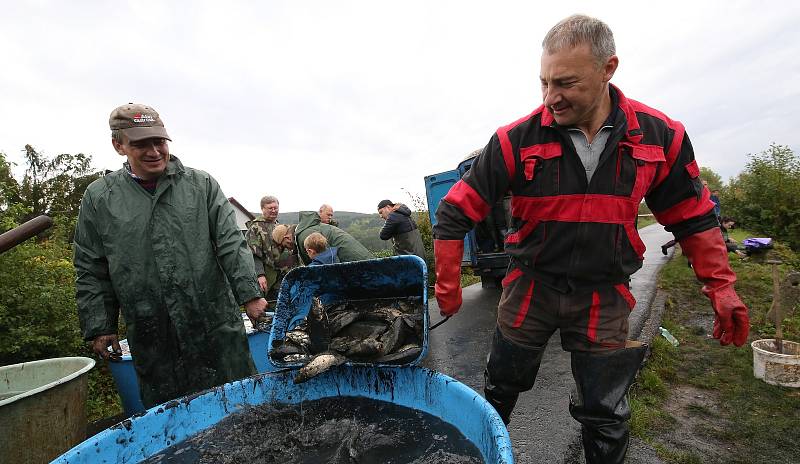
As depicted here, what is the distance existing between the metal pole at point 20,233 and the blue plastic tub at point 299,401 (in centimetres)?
125

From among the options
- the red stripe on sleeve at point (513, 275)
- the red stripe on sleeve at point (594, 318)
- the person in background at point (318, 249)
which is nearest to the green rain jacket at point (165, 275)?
the red stripe on sleeve at point (513, 275)

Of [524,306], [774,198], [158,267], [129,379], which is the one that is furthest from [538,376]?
[774,198]

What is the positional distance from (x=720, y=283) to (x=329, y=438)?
6.26 feet

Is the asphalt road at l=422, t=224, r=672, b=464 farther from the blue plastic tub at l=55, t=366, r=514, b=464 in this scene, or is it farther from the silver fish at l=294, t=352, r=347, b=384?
the silver fish at l=294, t=352, r=347, b=384

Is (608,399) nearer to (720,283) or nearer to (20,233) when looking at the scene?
(720,283)

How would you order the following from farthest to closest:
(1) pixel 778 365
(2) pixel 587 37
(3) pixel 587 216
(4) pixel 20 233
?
(1) pixel 778 365 < (4) pixel 20 233 < (3) pixel 587 216 < (2) pixel 587 37

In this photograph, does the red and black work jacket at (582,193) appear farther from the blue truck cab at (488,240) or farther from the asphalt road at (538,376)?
the blue truck cab at (488,240)

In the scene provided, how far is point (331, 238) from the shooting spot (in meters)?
5.34

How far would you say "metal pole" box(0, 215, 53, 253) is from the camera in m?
2.24

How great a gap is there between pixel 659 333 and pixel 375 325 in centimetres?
466

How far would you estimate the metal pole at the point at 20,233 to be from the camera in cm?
224

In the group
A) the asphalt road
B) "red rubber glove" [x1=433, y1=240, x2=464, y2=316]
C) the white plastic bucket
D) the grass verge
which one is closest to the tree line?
"red rubber glove" [x1=433, y1=240, x2=464, y2=316]

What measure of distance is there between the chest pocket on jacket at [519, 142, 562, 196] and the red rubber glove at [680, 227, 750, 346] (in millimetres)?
759

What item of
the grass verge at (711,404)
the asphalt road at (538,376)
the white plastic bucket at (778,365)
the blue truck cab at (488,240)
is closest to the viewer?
the asphalt road at (538,376)
